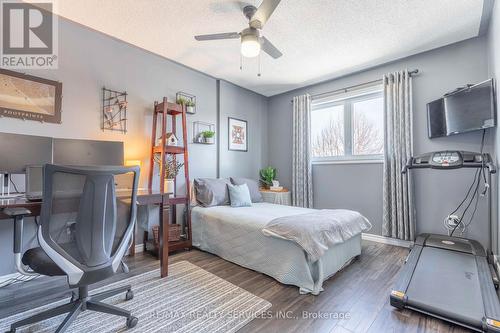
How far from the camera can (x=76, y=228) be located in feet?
4.42

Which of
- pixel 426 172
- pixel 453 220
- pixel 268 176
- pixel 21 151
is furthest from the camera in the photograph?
pixel 268 176

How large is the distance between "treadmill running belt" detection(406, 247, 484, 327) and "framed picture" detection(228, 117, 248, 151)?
3.06 m

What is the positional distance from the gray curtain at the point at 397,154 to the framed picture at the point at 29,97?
4044 mm

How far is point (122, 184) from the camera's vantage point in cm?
163

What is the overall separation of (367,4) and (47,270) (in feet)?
10.6

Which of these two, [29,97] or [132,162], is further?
[132,162]

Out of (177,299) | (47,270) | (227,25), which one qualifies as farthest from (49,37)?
(177,299)

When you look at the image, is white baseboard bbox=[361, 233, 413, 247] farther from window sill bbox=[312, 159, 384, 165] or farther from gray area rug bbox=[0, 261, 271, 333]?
gray area rug bbox=[0, 261, 271, 333]

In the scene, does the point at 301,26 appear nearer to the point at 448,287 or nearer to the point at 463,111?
the point at 463,111

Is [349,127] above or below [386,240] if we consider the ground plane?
above

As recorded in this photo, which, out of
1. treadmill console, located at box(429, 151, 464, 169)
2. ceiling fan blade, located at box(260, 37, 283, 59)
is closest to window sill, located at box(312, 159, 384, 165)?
treadmill console, located at box(429, 151, 464, 169)

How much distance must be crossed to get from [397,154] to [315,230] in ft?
6.51

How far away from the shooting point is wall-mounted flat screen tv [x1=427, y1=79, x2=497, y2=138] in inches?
90.6

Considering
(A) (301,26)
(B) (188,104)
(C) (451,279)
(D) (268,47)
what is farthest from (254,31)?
(C) (451,279)
